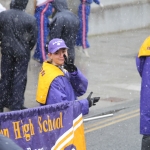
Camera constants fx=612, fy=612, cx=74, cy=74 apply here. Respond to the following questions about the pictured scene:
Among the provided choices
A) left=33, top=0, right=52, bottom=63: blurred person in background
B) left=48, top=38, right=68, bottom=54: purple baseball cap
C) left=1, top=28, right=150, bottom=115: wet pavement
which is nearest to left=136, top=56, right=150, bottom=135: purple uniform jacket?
left=48, top=38, right=68, bottom=54: purple baseball cap

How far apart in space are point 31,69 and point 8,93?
4.15 m

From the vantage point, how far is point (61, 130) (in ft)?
19.7

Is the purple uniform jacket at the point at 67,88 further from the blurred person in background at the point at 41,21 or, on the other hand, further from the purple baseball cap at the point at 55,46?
the blurred person in background at the point at 41,21

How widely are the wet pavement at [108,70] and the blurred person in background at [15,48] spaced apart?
62 cm

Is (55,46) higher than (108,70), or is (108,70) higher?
(55,46)

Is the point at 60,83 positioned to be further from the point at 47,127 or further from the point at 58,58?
the point at 47,127

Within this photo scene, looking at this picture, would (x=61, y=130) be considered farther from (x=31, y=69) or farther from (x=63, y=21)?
(x=31, y=69)

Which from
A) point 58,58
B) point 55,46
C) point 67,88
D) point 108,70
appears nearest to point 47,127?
point 67,88

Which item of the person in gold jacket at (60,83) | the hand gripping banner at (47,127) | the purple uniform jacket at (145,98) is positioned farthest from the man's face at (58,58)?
the purple uniform jacket at (145,98)

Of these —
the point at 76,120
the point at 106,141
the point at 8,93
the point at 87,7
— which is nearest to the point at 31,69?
the point at 87,7

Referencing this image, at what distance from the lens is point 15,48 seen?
10.3 metres

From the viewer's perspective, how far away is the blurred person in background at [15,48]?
33.6 feet

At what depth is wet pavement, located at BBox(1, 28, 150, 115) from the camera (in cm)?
1196

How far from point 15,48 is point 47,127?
4.53 metres
